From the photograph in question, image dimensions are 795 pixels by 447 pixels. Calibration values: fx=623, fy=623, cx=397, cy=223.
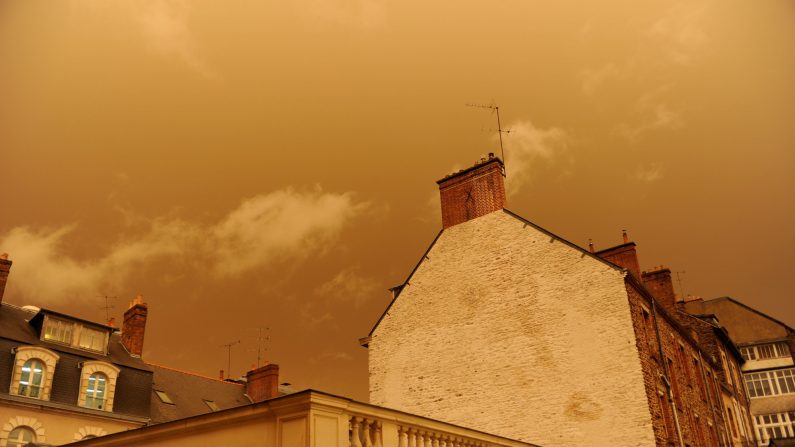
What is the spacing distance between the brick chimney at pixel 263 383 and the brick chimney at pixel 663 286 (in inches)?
694

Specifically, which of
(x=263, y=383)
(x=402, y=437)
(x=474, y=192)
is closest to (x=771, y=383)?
(x=474, y=192)

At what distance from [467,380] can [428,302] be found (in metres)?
3.11

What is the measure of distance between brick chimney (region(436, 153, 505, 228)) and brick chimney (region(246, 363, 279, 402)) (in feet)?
43.1

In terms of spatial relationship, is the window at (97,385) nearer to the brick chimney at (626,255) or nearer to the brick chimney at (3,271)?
the brick chimney at (3,271)

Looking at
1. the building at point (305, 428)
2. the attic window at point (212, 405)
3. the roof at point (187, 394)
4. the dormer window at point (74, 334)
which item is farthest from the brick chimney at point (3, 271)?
the building at point (305, 428)

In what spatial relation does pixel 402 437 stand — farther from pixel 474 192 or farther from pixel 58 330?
pixel 58 330

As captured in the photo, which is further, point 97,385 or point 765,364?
point 765,364

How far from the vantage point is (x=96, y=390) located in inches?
865

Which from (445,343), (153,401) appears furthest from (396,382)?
(153,401)

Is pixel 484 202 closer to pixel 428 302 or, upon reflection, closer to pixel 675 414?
pixel 428 302

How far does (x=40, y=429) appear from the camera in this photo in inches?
774

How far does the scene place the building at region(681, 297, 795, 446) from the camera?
35.4 meters

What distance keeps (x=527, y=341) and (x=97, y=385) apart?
1512 centimetres

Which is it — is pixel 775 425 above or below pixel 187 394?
below
